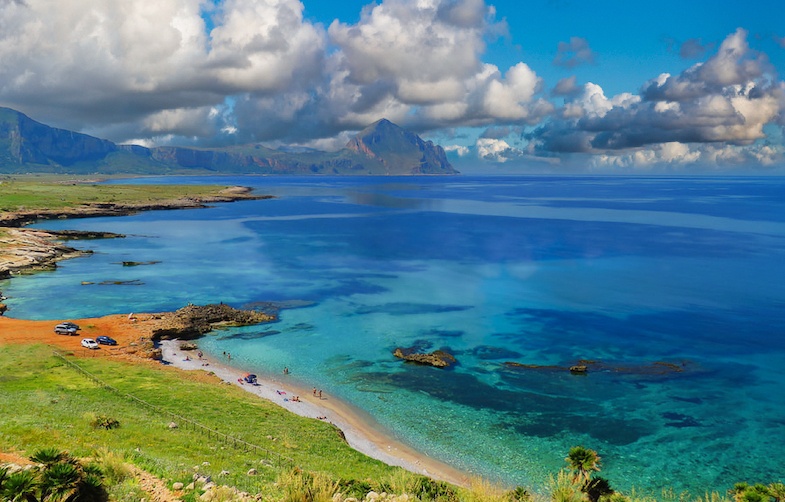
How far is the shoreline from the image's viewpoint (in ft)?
146

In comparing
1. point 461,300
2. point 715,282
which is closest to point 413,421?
point 461,300

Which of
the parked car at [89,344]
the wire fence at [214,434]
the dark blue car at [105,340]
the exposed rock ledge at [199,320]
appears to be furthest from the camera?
the exposed rock ledge at [199,320]

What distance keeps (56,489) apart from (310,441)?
970 inches

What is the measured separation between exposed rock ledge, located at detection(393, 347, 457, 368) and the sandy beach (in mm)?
15375

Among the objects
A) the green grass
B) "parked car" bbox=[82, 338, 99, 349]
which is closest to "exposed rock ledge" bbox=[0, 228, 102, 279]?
"parked car" bbox=[82, 338, 99, 349]

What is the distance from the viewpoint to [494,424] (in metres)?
52.3

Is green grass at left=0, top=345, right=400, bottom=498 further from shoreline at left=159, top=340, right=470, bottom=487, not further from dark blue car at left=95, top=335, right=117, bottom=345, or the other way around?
dark blue car at left=95, top=335, right=117, bottom=345

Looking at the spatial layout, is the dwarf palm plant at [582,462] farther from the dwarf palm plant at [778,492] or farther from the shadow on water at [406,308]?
the shadow on water at [406,308]

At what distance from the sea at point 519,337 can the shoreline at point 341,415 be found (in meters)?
1.51

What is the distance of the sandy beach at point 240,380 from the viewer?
151 feet

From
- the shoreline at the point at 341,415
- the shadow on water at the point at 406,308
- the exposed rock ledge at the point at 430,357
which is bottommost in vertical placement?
the shoreline at the point at 341,415

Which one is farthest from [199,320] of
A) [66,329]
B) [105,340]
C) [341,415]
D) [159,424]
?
[159,424]

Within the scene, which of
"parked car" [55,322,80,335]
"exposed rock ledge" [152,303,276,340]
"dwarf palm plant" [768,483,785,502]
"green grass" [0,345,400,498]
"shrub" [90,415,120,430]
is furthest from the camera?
"exposed rock ledge" [152,303,276,340]

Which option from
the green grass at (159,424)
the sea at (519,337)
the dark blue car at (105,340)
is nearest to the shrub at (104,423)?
the green grass at (159,424)
